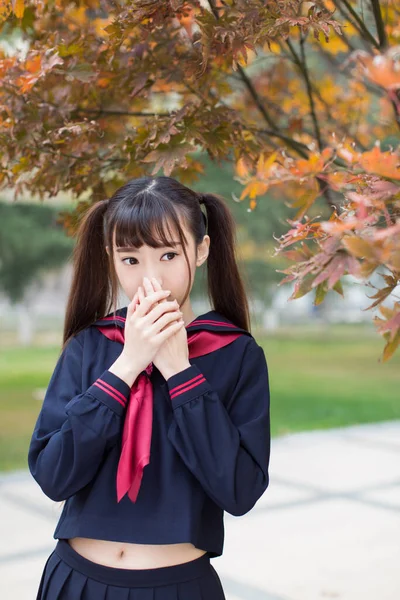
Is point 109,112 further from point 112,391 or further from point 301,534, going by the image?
point 301,534

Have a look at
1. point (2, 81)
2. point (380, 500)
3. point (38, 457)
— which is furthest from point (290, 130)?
point (380, 500)

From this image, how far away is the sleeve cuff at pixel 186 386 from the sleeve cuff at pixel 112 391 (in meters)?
0.09

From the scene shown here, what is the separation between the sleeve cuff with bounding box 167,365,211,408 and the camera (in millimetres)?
1540

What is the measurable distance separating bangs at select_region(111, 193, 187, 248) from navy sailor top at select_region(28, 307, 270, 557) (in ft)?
0.76

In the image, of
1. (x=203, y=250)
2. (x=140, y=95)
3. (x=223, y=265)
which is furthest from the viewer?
(x=140, y=95)

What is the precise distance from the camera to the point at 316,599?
11.1ft

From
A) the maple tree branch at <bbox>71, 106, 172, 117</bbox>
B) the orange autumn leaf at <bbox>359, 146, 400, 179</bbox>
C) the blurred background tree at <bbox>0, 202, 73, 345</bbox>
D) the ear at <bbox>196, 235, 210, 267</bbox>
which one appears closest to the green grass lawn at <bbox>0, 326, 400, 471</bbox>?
the blurred background tree at <bbox>0, 202, 73, 345</bbox>

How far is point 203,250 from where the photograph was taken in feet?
5.86

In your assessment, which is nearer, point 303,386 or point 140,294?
point 140,294

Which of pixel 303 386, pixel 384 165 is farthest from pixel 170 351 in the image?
pixel 303 386

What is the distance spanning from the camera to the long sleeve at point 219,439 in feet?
4.92

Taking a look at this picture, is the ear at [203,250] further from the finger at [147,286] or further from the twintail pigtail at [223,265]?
the finger at [147,286]

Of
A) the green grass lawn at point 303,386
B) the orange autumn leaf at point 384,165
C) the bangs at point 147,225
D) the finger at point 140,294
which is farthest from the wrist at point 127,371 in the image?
the green grass lawn at point 303,386

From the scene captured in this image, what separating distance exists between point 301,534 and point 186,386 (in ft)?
9.56
